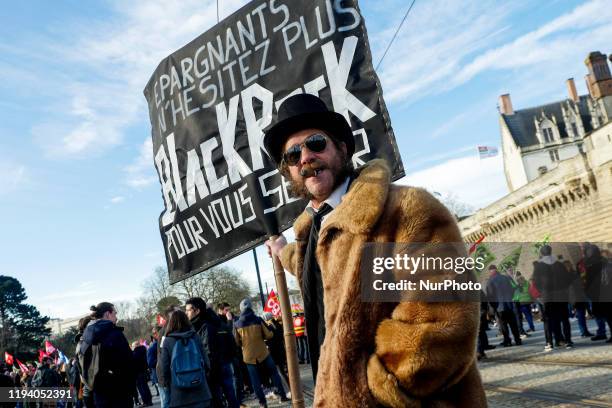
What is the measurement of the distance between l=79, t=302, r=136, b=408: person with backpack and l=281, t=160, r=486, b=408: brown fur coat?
4.94 m

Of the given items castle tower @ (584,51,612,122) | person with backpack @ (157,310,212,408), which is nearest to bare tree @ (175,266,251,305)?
castle tower @ (584,51,612,122)

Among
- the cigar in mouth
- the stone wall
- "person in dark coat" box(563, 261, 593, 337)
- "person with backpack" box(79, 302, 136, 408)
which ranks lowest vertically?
"person in dark coat" box(563, 261, 593, 337)

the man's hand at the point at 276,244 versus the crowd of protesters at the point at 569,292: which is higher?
the man's hand at the point at 276,244

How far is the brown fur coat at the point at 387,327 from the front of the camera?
1.81 metres

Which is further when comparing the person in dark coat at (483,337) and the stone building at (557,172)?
the stone building at (557,172)

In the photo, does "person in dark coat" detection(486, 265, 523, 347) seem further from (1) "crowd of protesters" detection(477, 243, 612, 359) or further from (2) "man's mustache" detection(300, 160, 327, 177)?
(2) "man's mustache" detection(300, 160, 327, 177)

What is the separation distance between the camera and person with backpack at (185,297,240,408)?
8.43 metres

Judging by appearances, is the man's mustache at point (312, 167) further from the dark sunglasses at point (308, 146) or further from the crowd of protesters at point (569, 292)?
the crowd of protesters at point (569, 292)

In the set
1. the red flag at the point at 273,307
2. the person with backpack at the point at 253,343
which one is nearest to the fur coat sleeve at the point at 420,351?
the person with backpack at the point at 253,343

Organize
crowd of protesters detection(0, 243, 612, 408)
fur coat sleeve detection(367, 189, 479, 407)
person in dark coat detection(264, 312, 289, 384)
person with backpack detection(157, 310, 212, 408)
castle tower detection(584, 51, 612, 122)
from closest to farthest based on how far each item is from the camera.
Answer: fur coat sleeve detection(367, 189, 479, 407) → crowd of protesters detection(0, 243, 612, 408) → person with backpack detection(157, 310, 212, 408) → person in dark coat detection(264, 312, 289, 384) → castle tower detection(584, 51, 612, 122)

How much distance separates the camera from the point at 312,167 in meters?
2.42

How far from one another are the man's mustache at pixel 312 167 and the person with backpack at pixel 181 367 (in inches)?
192

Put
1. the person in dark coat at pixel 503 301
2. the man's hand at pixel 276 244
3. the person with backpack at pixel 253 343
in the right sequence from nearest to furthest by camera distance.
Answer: the man's hand at pixel 276 244, the person with backpack at pixel 253 343, the person in dark coat at pixel 503 301

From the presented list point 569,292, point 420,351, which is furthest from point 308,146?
point 569,292
